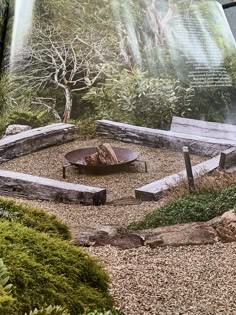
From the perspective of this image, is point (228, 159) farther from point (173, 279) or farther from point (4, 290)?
point (4, 290)

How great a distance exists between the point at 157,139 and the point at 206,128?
0.15m

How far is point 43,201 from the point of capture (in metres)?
2.08

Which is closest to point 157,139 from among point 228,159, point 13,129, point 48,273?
point 228,159

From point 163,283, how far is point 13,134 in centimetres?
66

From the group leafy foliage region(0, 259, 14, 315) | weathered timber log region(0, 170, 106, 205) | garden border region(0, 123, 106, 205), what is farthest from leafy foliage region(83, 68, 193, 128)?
leafy foliage region(0, 259, 14, 315)

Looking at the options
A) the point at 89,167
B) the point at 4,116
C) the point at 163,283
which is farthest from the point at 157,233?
the point at 4,116

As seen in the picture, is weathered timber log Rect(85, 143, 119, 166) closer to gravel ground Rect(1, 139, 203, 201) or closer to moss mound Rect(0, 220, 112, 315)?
gravel ground Rect(1, 139, 203, 201)

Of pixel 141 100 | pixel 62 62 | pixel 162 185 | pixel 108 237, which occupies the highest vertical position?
pixel 62 62

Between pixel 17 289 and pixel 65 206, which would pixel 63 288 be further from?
pixel 65 206

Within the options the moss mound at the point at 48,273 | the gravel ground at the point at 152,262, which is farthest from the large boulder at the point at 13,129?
the moss mound at the point at 48,273

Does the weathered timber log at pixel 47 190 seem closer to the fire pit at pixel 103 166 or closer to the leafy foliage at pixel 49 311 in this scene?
the fire pit at pixel 103 166

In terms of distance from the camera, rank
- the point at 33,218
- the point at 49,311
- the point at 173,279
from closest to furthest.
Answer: the point at 49,311
the point at 173,279
the point at 33,218

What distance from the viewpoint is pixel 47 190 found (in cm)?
206

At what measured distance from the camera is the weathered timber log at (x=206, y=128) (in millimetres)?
2098
